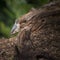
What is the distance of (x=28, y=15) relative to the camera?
135 inches

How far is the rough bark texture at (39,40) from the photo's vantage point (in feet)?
8.37

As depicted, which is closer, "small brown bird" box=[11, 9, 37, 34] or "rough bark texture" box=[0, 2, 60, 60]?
"rough bark texture" box=[0, 2, 60, 60]

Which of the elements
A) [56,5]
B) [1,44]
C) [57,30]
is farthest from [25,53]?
[56,5]

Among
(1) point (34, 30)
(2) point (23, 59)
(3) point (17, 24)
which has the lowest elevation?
(2) point (23, 59)

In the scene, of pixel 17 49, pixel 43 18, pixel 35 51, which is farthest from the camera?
pixel 43 18

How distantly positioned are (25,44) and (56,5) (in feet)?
3.37

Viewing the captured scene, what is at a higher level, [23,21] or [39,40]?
[23,21]

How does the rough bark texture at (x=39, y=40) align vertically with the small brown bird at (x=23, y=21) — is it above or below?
below

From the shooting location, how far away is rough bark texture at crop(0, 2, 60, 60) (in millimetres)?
2551

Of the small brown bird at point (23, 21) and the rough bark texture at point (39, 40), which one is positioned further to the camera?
the small brown bird at point (23, 21)

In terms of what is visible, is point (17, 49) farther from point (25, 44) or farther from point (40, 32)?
point (40, 32)

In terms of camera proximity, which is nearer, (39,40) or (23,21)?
(39,40)

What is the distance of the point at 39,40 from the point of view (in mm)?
2721

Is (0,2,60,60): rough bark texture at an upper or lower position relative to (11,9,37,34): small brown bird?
lower
